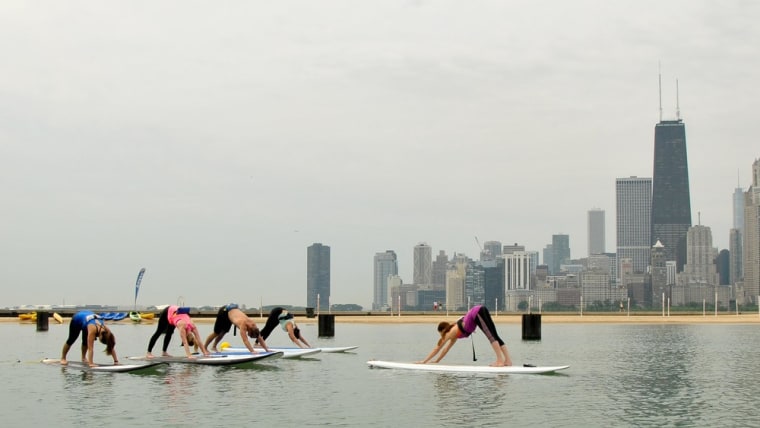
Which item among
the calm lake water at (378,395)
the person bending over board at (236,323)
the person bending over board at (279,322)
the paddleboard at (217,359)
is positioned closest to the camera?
the calm lake water at (378,395)

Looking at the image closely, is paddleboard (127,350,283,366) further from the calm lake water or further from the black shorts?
the black shorts

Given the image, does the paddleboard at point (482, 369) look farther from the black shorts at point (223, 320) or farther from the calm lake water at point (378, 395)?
the black shorts at point (223, 320)

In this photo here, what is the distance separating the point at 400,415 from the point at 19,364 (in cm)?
2423

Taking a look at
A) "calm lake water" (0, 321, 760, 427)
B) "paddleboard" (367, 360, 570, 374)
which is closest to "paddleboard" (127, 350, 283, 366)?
"calm lake water" (0, 321, 760, 427)

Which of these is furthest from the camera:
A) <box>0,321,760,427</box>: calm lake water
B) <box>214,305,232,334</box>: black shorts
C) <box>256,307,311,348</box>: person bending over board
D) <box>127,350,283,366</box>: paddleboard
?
<box>256,307,311,348</box>: person bending over board

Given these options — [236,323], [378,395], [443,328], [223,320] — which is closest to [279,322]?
[223,320]

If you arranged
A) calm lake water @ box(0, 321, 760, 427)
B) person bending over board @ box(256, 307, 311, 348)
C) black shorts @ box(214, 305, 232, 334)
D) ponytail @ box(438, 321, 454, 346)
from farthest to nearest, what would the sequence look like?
person bending over board @ box(256, 307, 311, 348) < black shorts @ box(214, 305, 232, 334) < ponytail @ box(438, 321, 454, 346) < calm lake water @ box(0, 321, 760, 427)

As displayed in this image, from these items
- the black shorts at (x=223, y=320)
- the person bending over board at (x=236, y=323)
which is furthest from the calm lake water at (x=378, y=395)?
the black shorts at (x=223, y=320)

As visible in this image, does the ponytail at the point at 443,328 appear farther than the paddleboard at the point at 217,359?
No

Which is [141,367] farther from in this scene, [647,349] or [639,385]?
[647,349]

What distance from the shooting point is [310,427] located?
25312 mm

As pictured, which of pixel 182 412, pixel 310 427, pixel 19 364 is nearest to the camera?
pixel 310 427

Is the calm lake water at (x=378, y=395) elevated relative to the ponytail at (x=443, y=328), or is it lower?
lower

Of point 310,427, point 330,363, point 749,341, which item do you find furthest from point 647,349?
point 310,427
